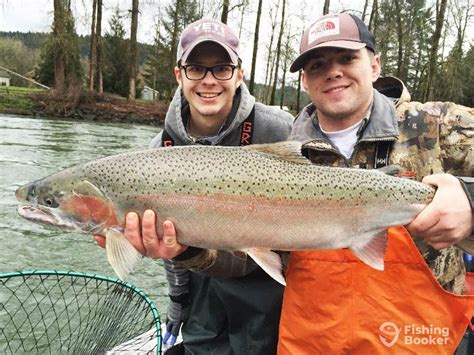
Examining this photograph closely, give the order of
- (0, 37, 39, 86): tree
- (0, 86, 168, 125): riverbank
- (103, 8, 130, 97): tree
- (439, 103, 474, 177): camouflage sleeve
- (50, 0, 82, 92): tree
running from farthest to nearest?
1. (0, 37, 39, 86): tree
2. (103, 8, 130, 97): tree
3. (50, 0, 82, 92): tree
4. (0, 86, 168, 125): riverbank
5. (439, 103, 474, 177): camouflage sleeve

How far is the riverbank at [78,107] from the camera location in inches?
805

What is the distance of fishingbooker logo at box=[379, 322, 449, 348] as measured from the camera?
7.37 ft

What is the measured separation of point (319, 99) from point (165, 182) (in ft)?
3.27

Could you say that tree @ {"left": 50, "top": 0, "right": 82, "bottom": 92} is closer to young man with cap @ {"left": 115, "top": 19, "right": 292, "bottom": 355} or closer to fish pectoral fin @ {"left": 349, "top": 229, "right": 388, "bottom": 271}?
young man with cap @ {"left": 115, "top": 19, "right": 292, "bottom": 355}

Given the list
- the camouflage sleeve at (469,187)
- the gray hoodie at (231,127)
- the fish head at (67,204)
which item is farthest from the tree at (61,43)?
the camouflage sleeve at (469,187)

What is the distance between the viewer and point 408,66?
119ft

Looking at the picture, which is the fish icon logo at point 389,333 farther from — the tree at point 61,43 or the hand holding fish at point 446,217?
the tree at point 61,43

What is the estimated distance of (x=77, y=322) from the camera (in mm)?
4434

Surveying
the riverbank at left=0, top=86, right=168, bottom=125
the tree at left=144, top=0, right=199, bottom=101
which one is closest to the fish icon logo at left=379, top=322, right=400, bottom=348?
the riverbank at left=0, top=86, right=168, bottom=125

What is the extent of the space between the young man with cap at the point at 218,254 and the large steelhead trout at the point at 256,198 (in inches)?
12.0

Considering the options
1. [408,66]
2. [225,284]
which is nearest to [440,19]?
[408,66]

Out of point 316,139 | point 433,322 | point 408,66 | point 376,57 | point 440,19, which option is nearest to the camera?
point 433,322

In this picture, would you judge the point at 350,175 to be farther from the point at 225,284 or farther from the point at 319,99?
the point at 225,284

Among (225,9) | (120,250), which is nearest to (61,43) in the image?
(225,9)
